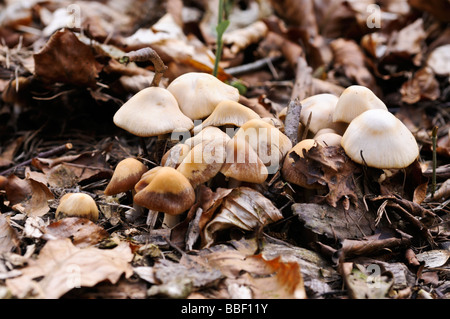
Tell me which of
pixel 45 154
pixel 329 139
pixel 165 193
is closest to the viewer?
pixel 165 193

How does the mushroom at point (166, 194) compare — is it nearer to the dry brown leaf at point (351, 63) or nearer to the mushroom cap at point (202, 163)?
the mushroom cap at point (202, 163)

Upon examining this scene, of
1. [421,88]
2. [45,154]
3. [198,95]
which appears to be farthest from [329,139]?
[421,88]

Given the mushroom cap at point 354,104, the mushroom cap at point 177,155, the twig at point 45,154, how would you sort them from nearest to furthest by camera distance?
the mushroom cap at point 177,155
the mushroom cap at point 354,104
the twig at point 45,154

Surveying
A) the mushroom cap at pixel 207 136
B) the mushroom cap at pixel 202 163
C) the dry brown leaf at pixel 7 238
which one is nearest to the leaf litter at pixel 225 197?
the dry brown leaf at pixel 7 238

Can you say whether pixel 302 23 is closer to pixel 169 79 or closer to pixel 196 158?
pixel 169 79

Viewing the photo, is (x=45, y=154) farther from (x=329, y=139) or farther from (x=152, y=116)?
(x=329, y=139)

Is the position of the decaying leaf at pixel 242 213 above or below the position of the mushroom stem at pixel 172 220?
above
